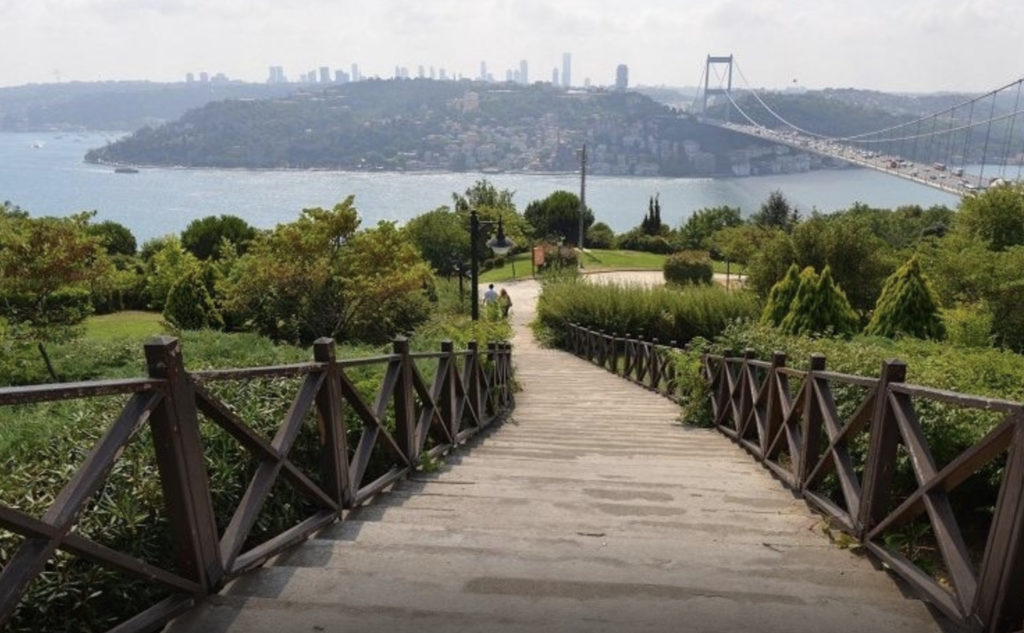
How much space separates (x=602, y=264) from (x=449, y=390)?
3345 cm

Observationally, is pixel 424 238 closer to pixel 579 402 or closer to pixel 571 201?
pixel 571 201

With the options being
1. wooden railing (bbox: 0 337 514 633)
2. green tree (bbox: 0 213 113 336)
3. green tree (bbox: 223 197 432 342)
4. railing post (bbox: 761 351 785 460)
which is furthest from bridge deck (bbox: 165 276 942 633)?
green tree (bbox: 223 197 432 342)

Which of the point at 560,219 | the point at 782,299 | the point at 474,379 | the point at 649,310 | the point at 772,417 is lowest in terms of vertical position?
the point at 649,310

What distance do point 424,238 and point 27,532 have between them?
32504 mm

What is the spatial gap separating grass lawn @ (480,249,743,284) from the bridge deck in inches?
1196

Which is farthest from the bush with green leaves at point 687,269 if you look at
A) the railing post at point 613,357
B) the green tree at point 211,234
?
the green tree at point 211,234

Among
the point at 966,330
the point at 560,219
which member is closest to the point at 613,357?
the point at 966,330

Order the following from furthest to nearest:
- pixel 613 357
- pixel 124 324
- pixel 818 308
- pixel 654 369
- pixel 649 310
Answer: pixel 124 324
pixel 649 310
pixel 613 357
pixel 818 308
pixel 654 369

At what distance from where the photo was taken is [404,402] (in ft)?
14.5

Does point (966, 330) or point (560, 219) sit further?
point (560, 219)

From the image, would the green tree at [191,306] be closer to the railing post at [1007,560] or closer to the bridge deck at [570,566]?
the bridge deck at [570,566]

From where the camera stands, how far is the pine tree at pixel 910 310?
12727 mm

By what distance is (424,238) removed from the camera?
112 feet

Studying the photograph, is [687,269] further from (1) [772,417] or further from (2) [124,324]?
(1) [772,417]
